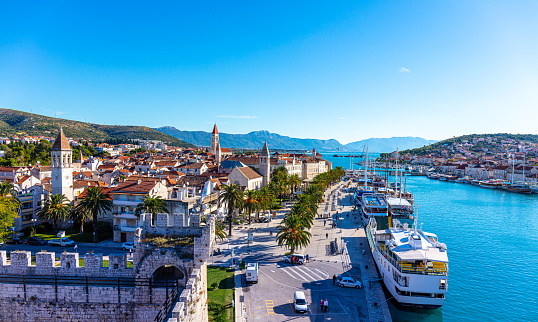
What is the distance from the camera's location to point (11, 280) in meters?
14.4

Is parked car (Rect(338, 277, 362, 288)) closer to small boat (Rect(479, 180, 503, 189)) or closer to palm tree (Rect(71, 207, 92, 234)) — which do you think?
palm tree (Rect(71, 207, 92, 234))

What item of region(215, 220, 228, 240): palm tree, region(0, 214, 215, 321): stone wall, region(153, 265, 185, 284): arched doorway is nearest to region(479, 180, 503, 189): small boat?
region(215, 220, 228, 240): palm tree

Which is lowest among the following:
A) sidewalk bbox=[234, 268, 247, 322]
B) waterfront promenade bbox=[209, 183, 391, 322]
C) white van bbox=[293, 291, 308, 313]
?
waterfront promenade bbox=[209, 183, 391, 322]

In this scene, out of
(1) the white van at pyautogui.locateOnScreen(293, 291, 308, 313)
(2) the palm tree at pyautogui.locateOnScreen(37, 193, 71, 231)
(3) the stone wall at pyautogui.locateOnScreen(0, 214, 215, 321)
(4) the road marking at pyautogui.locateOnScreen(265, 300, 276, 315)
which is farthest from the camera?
(2) the palm tree at pyautogui.locateOnScreen(37, 193, 71, 231)

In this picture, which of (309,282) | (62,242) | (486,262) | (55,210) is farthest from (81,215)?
(486,262)

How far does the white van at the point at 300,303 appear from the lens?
2288cm

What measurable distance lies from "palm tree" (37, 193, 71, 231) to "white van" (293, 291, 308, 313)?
112 feet

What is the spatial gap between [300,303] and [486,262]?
30722 mm

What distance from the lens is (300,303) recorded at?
23.4m

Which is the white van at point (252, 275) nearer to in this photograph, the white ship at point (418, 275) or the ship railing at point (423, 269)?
the white ship at point (418, 275)

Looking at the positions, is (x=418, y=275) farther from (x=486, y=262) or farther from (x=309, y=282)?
(x=486, y=262)

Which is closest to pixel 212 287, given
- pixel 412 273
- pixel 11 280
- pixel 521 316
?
pixel 11 280

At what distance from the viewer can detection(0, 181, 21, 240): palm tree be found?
32.1 metres

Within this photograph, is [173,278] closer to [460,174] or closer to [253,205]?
[253,205]
